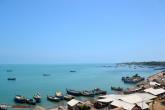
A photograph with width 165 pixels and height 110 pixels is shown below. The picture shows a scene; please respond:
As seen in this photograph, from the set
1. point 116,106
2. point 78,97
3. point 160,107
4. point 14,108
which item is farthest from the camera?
point 78,97

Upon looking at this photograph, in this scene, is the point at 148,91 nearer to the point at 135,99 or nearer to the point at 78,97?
the point at 135,99

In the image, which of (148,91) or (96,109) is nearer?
(96,109)

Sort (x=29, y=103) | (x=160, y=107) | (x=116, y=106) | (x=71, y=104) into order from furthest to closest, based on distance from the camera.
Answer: (x=29, y=103) → (x=71, y=104) → (x=116, y=106) → (x=160, y=107)

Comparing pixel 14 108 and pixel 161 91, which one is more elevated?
pixel 161 91

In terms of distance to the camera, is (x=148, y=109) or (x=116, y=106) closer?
(x=148, y=109)

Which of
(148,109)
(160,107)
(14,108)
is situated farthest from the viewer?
(14,108)

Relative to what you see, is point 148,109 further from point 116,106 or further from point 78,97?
point 78,97

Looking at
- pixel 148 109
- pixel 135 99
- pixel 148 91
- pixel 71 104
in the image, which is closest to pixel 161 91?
pixel 148 91

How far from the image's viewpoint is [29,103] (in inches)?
1774

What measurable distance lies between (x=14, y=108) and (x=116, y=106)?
16818 mm

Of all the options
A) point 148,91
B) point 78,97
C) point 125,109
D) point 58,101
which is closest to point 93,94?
point 78,97

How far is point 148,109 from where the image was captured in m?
32.0

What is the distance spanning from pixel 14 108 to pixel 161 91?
2374cm

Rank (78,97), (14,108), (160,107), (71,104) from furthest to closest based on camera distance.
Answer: (78,97), (14,108), (71,104), (160,107)
